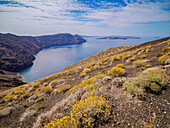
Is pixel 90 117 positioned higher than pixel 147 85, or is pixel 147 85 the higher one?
pixel 147 85

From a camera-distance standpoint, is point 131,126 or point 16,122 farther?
point 16,122

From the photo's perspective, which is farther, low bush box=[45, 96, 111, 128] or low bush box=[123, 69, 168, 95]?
low bush box=[123, 69, 168, 95]

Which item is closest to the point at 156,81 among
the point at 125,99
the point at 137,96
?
the point at 137,96

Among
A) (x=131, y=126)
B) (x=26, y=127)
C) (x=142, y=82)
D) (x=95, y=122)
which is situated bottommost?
(x=26, y=127)

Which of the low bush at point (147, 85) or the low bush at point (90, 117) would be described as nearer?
the low bush at point (90, 117)

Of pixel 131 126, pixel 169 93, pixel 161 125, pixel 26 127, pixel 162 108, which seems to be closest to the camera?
pixel 161 125

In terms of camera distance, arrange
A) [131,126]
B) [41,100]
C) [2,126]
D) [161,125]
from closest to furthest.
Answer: [161,125] < [131,126] < [2,126] < [41,100]

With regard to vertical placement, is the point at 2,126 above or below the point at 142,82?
below

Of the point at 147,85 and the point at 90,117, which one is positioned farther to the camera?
the point at 147,85

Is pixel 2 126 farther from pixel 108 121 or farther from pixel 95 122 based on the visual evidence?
pixel 108 121

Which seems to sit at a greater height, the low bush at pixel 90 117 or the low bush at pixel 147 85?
the low bush at pixel 147 85

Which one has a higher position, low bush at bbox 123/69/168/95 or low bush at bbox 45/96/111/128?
low bush at bbox 123/69/168/95
